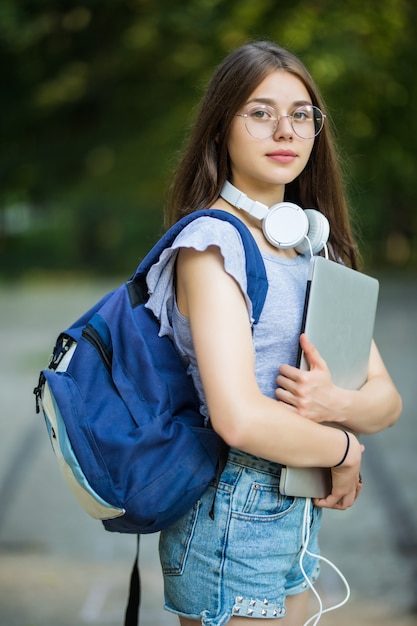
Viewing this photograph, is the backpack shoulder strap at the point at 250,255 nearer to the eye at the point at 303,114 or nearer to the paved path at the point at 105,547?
the eye at the point at 303,114

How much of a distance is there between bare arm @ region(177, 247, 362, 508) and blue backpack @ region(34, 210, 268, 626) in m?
0.09

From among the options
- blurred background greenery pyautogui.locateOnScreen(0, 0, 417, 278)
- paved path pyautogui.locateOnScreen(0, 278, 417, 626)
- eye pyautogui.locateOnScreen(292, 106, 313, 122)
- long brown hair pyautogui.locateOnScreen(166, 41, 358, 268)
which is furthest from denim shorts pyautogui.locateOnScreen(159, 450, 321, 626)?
blurred background greenery pyautogui.locateOnScreen(0, 0, 417, 278)

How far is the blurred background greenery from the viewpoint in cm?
1005

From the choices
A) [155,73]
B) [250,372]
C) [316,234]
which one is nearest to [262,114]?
[316,234]

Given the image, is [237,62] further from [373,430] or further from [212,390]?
[373,430]

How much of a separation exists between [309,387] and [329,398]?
0.07 m

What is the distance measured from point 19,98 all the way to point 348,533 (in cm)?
865

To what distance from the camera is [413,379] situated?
26.7ft

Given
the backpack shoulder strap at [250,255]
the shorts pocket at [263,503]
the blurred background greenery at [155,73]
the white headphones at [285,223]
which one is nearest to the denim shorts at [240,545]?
the shorts pocket at [263,503]

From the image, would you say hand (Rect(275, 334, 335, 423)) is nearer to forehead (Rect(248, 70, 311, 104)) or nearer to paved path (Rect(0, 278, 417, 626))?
forehead (Rect(248, 70, 311, 104))

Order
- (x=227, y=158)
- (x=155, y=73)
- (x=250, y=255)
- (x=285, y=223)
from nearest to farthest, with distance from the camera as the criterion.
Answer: (x=250, y=255) < (x=285, y=223) < (x=227, y=158) < (x=155, y=73)

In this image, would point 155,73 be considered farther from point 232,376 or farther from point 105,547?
point 232,376

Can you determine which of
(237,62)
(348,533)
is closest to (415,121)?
(348,533)

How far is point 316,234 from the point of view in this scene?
1.98 metres
